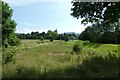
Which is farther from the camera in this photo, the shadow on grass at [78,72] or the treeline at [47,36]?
the treeline at [47,36]

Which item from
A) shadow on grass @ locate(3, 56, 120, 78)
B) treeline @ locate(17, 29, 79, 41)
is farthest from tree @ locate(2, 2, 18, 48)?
treeline @ locate(17, 29, 79, 41)

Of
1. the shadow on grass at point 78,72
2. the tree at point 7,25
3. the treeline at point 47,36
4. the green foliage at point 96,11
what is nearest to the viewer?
the shadow on grass at point 78,72

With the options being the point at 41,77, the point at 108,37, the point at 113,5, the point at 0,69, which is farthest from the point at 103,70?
the point at 108,37

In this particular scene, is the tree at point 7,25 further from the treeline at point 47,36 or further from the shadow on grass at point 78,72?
the treeline at point 47,36

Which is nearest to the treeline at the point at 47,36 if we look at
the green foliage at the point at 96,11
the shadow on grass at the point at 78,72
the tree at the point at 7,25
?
the tree at the point at 7,25

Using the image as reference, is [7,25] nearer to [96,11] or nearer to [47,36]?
[96,11]

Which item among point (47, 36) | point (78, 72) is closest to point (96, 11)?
point (78, 72)

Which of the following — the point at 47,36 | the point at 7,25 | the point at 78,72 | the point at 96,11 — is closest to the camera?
the point at 78,72

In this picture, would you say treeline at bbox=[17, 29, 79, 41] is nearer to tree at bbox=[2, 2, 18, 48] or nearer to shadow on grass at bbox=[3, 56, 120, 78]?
tree at bbox=[2, 2, 18, 48]

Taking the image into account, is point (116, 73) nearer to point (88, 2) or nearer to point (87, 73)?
point (87, 73)

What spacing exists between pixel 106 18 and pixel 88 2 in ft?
6.31

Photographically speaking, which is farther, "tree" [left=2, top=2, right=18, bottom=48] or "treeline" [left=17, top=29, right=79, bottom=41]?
"treeline" [left=17, top=29, right=79, bottom=41]

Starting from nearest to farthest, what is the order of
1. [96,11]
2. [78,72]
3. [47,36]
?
[78,72]
[96,11]
[47,36]

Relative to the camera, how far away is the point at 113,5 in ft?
67.3
